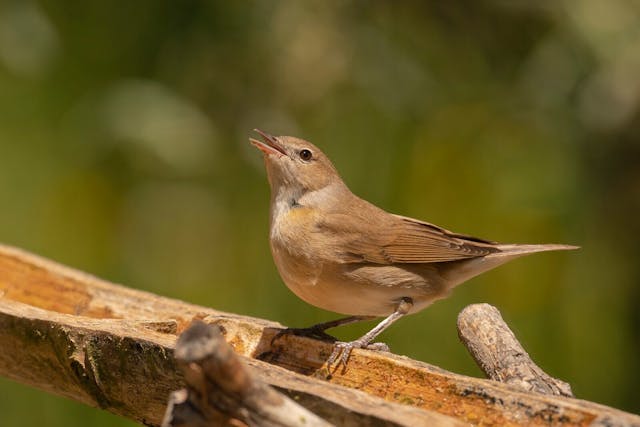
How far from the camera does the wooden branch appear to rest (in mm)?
2818

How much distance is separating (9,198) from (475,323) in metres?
3.64

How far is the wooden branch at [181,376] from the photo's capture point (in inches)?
111

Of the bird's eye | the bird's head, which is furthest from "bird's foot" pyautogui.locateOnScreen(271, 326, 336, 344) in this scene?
the bird's eye

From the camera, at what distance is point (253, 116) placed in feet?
20.6

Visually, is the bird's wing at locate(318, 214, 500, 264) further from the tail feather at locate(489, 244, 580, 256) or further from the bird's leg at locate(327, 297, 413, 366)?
the bird's leg at locate(327, 297, 413, 366)

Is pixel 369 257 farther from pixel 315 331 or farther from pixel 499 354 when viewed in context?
pixel 499 354

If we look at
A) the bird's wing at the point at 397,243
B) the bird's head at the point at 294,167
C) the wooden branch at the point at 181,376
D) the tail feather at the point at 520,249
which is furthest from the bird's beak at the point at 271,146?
the tail feather at the point at 520,249

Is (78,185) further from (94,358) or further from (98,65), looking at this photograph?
(94,358)

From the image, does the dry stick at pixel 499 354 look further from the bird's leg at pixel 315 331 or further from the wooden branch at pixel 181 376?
the bird's leg at pixel 315 331

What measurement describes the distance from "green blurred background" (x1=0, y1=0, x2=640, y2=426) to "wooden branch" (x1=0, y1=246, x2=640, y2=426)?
5.40 ft

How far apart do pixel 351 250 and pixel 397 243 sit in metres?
0.31

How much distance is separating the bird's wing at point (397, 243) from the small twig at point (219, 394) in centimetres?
199

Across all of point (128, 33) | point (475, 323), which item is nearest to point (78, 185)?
point (128, 33)

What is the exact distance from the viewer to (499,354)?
3746 mm
